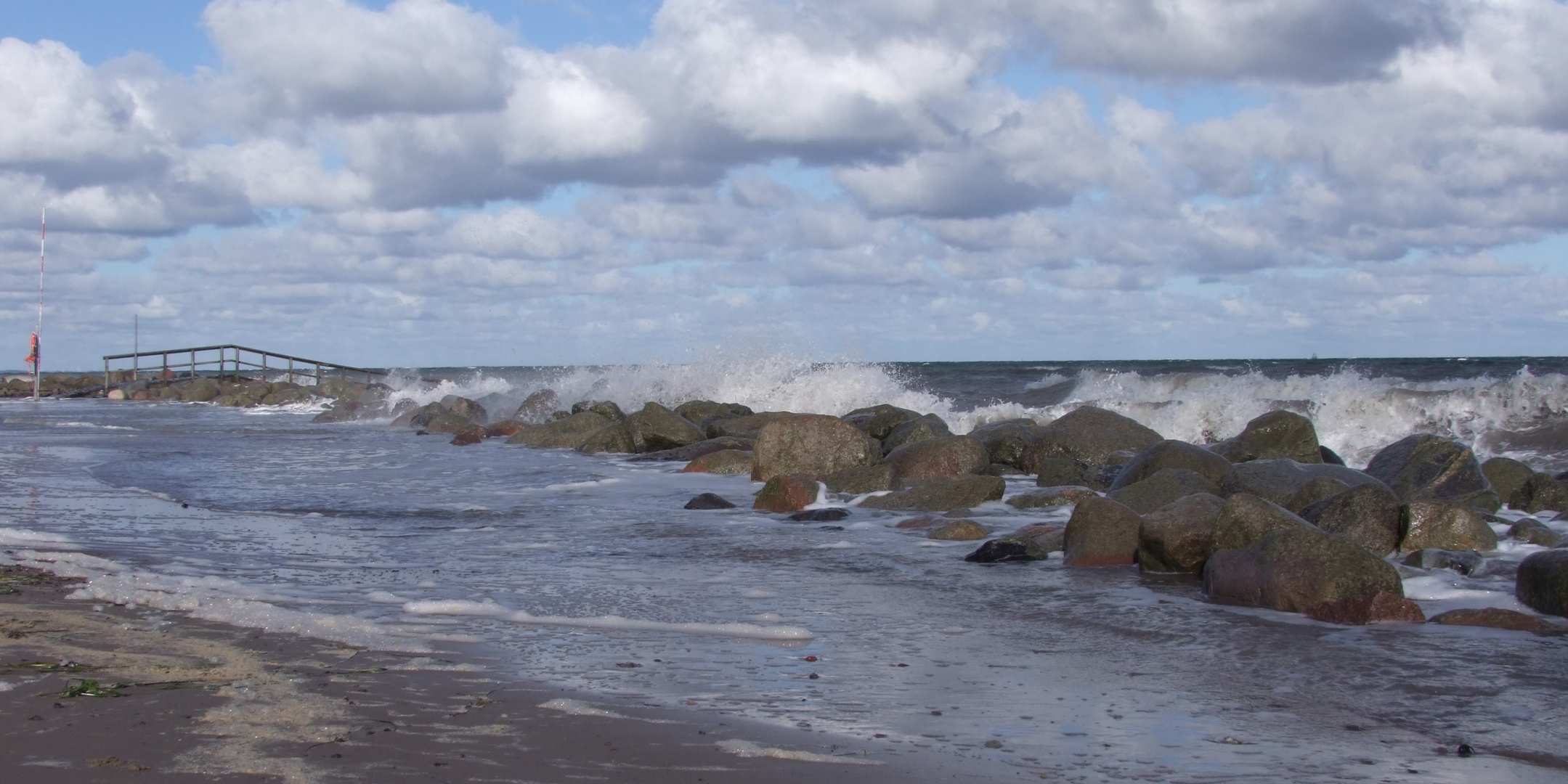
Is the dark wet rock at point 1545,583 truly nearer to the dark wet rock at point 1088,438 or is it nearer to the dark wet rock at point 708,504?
the dark wet rock at point 708,504

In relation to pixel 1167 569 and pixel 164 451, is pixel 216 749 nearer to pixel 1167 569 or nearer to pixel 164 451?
pixel 1167 569

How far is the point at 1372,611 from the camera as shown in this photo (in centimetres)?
576

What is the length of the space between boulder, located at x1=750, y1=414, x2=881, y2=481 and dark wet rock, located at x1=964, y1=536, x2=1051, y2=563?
476cm

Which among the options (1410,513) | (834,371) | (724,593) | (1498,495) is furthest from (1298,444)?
(834,371)

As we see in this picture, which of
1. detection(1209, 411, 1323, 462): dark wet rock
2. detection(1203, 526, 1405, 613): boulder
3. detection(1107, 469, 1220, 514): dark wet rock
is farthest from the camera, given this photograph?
detection(1209, 411, 1323, 462): dark wet rock

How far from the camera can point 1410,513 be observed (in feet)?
25.3

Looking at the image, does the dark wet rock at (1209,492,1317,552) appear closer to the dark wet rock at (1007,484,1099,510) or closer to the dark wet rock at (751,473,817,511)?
the dark wet rock at (1007,484,1099,510)

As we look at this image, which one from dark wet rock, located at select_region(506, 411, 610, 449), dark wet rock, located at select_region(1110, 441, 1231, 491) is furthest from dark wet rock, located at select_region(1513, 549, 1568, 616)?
dark wet rock, located at select_region(506, 411, 610, 449)

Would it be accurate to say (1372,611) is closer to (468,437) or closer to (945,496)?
(945,496)

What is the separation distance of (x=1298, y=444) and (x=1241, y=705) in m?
8.20

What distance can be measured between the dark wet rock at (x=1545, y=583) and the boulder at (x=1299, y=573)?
586mm

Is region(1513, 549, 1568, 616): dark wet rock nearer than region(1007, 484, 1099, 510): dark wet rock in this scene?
Yes

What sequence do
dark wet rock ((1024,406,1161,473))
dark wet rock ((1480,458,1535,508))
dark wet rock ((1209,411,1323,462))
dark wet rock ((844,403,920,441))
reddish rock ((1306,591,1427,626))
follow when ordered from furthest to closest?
1. dark wet rock ((844,403,920,441))
2. dark wet rock ((1024,406,1161,473))
3. dark wet rock ((1209,411,1323,462))
4. dark wet rock ((1480,458,1535,508))
5. reddish rock ((1306,591,1427,626))

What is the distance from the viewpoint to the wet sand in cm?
329
